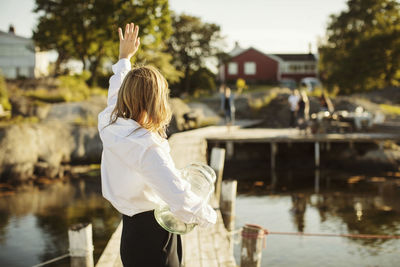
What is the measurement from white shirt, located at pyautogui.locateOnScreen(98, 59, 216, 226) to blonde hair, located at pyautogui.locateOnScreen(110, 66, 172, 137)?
0.05 metres

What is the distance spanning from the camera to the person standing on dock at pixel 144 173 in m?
2.23

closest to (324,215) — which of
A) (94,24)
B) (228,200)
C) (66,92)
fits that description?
(228,200)

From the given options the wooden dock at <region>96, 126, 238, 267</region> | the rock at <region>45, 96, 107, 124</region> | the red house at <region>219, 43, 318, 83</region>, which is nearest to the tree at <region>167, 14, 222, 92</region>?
the red house at <region>219, 43, 318, 83</region>

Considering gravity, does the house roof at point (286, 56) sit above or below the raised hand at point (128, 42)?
above

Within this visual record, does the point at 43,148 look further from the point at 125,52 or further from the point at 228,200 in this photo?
the point at 125,52

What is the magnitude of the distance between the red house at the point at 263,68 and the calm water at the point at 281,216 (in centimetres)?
3957

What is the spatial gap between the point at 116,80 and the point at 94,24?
29854mm

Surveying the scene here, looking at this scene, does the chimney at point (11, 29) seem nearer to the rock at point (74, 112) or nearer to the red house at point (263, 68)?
the red house at point (263, 68)

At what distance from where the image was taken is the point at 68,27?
102 feet

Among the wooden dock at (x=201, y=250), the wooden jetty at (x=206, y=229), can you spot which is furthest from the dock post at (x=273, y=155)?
the wooden dock at (x=201, y=250)

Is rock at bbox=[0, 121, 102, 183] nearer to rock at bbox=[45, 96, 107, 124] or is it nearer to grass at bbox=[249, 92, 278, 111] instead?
rock at bbox=[45, 96, 107, 124]

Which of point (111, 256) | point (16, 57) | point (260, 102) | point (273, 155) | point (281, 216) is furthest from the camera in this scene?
point (16, 57)

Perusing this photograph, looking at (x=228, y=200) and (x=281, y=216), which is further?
(x=281, y=216)

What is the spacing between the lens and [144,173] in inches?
88.6
